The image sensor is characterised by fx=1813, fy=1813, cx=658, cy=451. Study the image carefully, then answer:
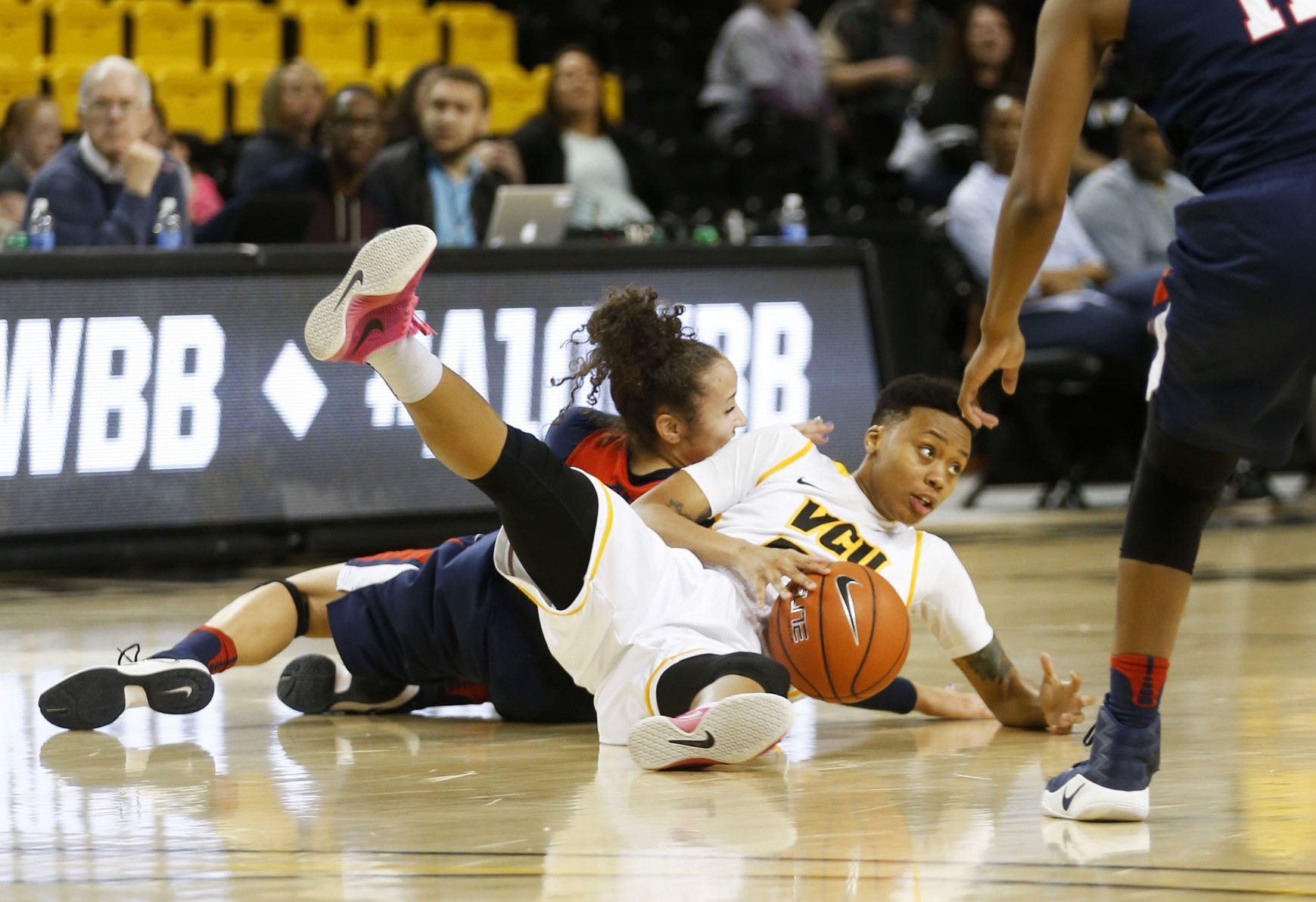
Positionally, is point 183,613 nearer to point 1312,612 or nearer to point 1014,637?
point 1014,637

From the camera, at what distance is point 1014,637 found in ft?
17.0

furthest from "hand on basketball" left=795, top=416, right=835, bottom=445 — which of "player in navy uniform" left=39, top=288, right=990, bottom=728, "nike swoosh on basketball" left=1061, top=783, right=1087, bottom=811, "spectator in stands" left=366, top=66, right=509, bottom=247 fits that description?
"spectator in stands" left=366, top=66, right=509, bottom=247

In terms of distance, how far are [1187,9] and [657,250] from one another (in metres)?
5.11

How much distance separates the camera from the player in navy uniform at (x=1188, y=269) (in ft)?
8.81

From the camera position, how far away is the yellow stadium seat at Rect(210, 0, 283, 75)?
40.7ft

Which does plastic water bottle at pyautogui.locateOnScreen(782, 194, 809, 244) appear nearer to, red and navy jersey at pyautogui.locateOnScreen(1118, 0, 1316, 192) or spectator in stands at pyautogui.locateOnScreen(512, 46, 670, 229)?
spectator in stands at pyautogui.locateOnScreen(512, 46, 670, 229)

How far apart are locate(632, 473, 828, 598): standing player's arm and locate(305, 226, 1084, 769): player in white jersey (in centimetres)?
1

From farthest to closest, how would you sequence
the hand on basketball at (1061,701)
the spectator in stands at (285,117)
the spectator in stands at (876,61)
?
the spectator in stands at (876,61)
the spectator in stands at (285,117)
the hand on basketball at (1061,701)

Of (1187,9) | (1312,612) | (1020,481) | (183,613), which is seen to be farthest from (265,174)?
(1187,9)

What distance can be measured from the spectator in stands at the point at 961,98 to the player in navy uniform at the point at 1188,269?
8.07 meters

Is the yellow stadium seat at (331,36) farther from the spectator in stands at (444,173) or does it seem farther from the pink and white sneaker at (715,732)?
the pink and white sneaker at (715,732)

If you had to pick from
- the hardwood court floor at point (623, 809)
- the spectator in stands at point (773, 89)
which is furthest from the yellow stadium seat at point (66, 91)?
the hardwood court floor at point (623, 809)

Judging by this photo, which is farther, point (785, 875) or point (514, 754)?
point (514, 754)

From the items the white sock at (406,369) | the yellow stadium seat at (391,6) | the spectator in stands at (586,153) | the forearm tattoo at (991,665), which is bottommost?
the forearm tattoo at (991,665)
